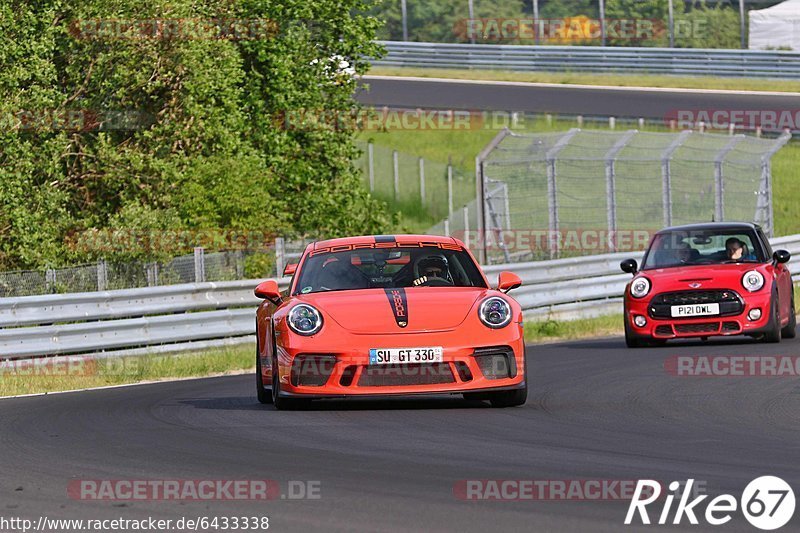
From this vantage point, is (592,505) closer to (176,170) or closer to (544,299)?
(544,299)

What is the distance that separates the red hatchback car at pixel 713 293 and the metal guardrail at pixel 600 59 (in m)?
28.4

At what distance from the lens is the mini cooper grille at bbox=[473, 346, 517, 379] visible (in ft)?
33.8

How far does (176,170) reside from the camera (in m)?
25.3

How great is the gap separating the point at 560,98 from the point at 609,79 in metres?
4.50

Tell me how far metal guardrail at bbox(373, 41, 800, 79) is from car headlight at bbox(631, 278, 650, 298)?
29.1 metres

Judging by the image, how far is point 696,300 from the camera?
1664cm

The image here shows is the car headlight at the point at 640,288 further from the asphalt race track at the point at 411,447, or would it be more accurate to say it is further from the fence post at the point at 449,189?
the fence post at the point at 449,189

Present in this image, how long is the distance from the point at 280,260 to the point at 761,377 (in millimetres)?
8862

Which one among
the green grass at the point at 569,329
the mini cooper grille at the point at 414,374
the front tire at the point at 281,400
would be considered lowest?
the green grass at the point at 569,329

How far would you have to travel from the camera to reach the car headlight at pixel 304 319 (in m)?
10.5

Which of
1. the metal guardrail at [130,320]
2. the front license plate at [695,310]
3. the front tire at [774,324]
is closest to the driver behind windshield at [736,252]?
the front tire at [774,324]

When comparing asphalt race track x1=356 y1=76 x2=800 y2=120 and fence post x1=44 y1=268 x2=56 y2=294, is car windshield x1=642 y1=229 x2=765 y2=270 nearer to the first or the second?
fence post x1=44 y1=268 x2=56 y2=294

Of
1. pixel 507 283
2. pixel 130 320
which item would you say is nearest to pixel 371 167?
pixel 130 320

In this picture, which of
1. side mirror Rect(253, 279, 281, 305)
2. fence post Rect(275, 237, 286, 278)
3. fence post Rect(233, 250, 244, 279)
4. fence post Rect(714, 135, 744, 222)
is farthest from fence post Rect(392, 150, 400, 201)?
side mirror Rect(253, 279, 281, 305)
